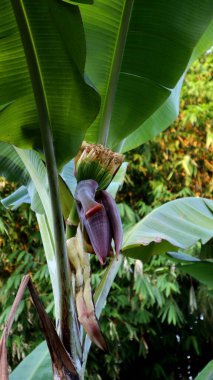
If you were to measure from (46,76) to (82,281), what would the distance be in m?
0.38

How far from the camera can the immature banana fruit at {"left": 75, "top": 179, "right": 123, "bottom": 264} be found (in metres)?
0.86

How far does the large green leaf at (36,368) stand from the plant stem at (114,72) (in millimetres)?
528

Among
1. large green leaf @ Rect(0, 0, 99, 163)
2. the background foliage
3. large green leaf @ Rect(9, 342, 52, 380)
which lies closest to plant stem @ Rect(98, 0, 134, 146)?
large green leaf @ Rect(0, 0, 99, 163)

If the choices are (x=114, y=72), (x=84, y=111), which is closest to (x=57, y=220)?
(x=84, y=111)

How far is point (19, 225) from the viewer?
324cm

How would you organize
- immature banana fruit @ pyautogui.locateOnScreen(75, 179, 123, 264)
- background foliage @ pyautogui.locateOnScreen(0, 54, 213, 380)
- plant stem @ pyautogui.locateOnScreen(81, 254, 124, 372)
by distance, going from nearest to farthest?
immature banana fruit @ pyautogui.locateOnScreen(75, 179, 123, 264) → plant stem @ pyautogui.locateOnScreen(81, 254, 124, 372) → background foliage @ pyautogui.locateOnScreen(0, 54, 213, 380)

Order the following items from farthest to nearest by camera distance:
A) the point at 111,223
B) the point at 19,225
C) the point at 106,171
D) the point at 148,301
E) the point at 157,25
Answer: the point at 19,225 < the point at 148,301 < the point at 157,25 < the point at 106,171 < the point at 111,223

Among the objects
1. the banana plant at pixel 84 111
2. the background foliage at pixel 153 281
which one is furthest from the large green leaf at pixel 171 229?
the background foliage at pixel 153 281

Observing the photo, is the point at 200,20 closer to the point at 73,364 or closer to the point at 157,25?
Answer: the point at 157,25

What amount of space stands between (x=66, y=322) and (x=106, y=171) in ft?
0.94

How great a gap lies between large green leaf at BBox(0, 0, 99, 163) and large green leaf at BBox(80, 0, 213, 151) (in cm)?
16

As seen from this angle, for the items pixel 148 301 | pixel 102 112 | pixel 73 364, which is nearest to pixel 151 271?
pixel 148 301

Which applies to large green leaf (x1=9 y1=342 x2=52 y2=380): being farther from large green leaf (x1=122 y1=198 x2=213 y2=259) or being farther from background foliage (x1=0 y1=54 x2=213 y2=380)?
background foliage (x1=0 y1=54 x2=213 y2=380)

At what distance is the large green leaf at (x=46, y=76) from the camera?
0.91 metres
